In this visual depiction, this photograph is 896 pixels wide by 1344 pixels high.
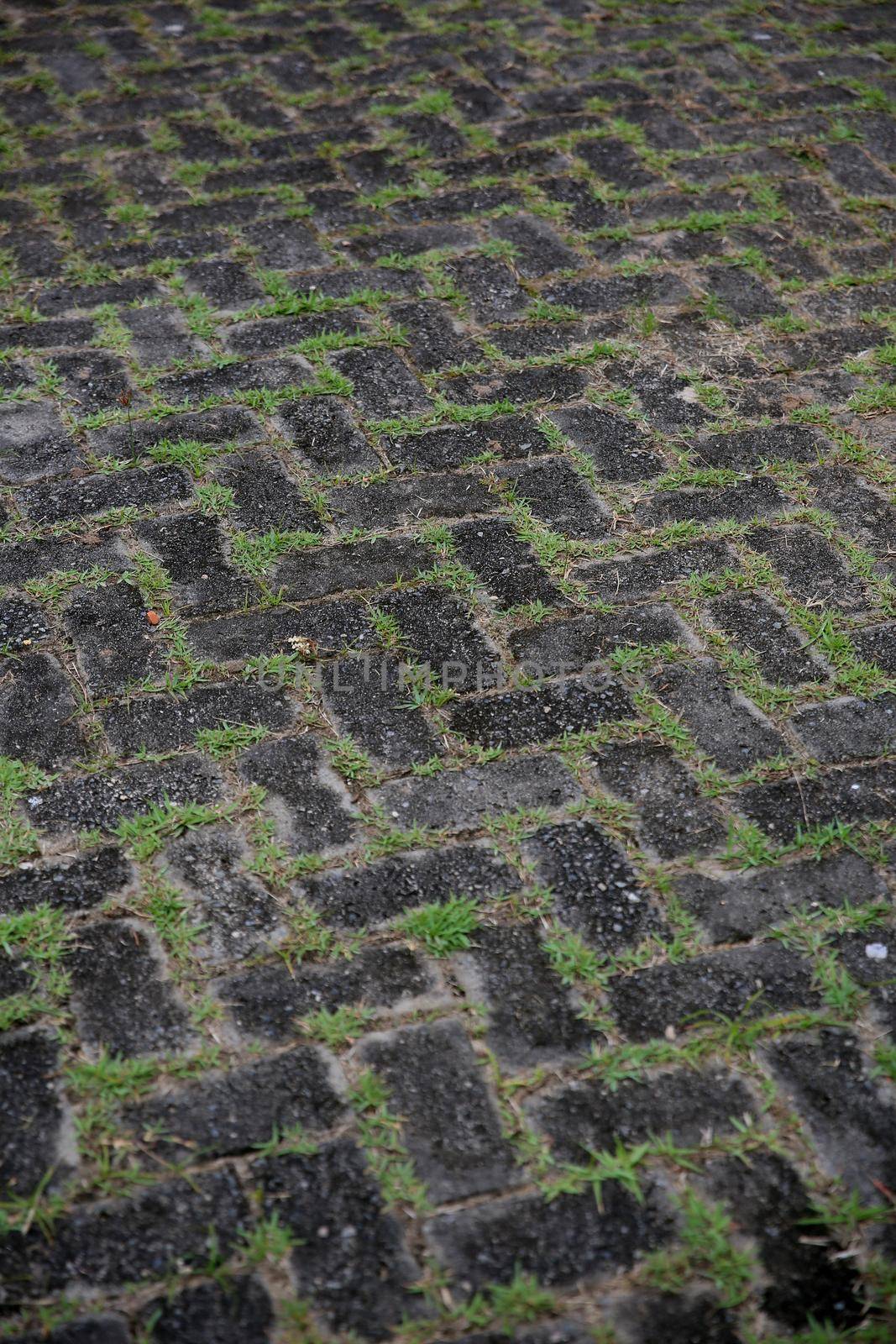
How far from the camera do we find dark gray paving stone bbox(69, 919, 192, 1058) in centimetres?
228

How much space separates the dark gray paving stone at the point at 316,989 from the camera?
2.32m

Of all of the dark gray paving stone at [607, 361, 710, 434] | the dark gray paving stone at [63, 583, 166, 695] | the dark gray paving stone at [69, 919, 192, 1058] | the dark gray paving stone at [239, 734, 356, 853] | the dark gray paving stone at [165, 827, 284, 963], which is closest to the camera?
the dark gray paving stone at [69, 919, 192, 1058]

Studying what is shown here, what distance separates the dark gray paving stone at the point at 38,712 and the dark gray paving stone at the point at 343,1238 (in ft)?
3.60

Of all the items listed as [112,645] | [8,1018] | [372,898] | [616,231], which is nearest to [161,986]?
[8,1018]

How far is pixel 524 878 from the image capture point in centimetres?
256

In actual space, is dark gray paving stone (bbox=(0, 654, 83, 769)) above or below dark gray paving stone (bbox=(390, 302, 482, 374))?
below

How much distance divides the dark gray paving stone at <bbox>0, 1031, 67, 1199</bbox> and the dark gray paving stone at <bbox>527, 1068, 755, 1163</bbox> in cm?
83

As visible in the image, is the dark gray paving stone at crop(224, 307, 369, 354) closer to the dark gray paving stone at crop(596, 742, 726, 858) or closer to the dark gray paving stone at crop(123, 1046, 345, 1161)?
the dark gray paving stone at crop(596, 742, 726, 858)

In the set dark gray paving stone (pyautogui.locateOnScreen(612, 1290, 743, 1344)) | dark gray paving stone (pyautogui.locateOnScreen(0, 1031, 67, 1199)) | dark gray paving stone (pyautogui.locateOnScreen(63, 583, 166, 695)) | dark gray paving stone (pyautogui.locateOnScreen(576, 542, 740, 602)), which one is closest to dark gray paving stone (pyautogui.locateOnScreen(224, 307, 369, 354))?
dark gray paving stone (pyautogui.locateOnScreen(63, 583, 166, 695))

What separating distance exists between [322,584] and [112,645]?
1.79 feet

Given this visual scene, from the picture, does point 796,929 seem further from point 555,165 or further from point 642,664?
point 555,165

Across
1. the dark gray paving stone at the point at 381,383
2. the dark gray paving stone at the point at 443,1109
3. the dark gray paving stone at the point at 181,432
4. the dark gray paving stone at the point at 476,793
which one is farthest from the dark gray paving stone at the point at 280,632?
the dark gray paving stone at the point at 443,1109

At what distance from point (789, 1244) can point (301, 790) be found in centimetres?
130

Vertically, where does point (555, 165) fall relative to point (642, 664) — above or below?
above
